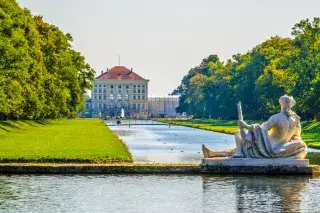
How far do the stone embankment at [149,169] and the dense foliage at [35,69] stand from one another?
25896mm

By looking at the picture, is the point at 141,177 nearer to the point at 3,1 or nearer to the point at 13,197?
the point at 13,197

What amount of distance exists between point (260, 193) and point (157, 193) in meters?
2.48

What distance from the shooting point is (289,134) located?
25.0 meters

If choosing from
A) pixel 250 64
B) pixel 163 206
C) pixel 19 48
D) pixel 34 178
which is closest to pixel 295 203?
pixel 163 206

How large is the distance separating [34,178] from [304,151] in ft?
25.7

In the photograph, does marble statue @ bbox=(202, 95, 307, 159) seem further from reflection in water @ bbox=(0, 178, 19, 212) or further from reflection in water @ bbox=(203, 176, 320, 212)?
reflection in water @ bbox=(0, 178, 19, 212)

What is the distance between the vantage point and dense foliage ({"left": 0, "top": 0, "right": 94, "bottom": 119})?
53.6 metres

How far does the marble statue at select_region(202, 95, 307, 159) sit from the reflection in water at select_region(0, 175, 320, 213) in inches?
40.4

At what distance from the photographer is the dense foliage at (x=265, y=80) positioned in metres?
80.8

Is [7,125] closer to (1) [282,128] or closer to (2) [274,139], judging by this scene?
(2) [274,139]

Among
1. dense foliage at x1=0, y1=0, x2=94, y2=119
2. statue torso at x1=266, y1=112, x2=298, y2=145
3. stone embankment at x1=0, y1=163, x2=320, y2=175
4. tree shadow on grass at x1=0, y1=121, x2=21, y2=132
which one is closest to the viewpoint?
stone embankment at x1=0, y1=163, x2=320, y2=175

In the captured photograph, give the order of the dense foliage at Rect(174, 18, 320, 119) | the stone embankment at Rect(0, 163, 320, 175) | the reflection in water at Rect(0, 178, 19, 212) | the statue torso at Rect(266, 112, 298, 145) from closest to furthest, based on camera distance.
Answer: the reflection in water at Rect(0, 178, 19, 212), the stone embankment at Rect(0, 163, 320, 175), the statue torso at Rect(266, 112, 298, 145), the dense foliage at Rect(174, 18, 320, 119)

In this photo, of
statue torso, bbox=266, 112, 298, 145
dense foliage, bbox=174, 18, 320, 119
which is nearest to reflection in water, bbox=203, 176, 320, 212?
statue torso, bbox=266, 112, 298, 145

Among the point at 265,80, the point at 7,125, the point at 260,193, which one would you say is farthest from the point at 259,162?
the point at 265,80
